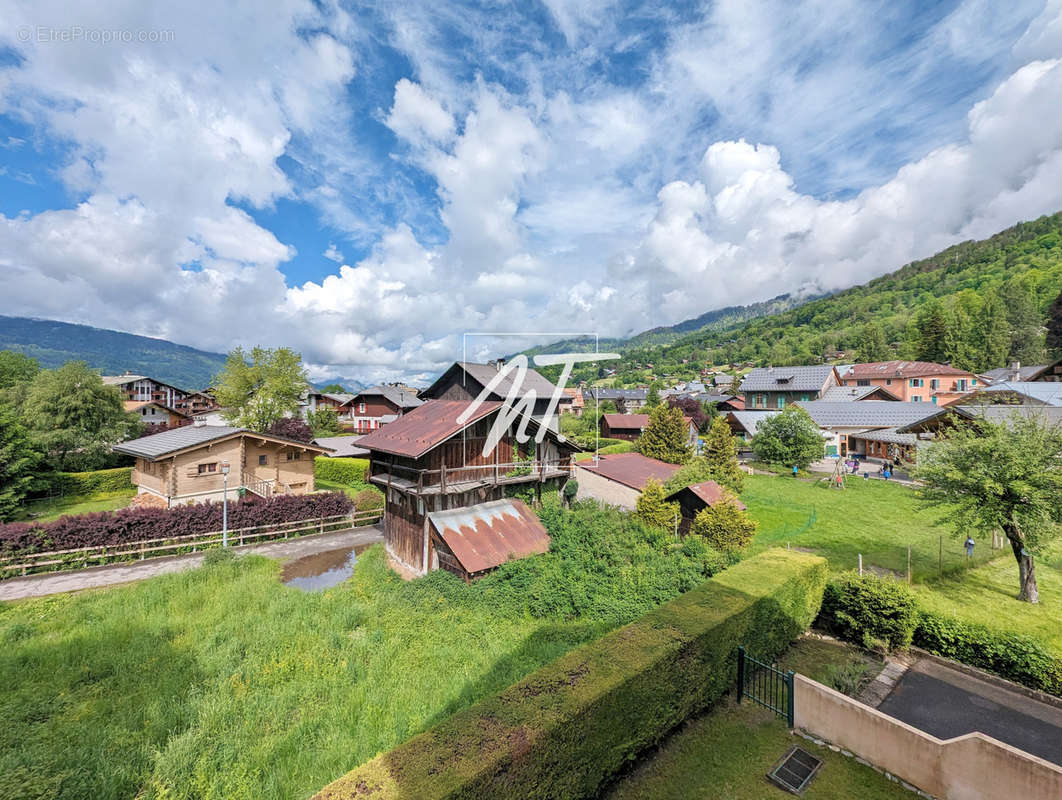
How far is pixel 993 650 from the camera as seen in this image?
28.7ft

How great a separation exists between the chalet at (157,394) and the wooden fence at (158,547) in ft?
191

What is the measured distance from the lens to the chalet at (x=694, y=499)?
630 inches

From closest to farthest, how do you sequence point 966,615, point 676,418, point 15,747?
point 15,747, point 966,615, point 676,418

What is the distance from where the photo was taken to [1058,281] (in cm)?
8950

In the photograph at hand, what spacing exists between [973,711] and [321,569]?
65.0 feet

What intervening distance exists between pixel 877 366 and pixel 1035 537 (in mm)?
67688

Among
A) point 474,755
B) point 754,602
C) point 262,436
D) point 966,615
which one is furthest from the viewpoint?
point 262,436

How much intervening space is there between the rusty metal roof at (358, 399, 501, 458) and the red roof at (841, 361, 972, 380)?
68224mm

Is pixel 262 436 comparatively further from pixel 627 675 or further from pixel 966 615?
pixel 966 615

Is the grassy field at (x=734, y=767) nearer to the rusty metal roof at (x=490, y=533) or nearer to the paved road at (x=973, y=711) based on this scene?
the paved road at (x=973, y=711)

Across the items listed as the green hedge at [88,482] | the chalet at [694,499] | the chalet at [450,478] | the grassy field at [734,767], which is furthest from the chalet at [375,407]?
the grassy field at [734,767]

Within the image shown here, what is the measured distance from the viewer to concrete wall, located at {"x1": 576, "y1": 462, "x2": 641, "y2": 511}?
19.8 metres

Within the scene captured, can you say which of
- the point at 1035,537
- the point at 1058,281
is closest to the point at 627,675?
the point at 1035,537

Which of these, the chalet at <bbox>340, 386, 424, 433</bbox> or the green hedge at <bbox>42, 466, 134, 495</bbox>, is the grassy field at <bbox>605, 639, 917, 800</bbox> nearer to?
the green hedge at <bbox>42, 466, 134, 495</bbox>
